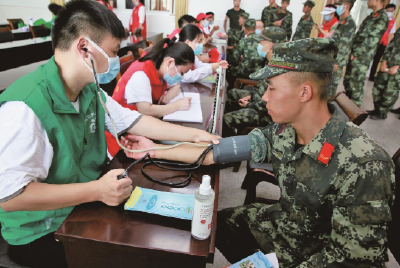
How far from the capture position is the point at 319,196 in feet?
2.76

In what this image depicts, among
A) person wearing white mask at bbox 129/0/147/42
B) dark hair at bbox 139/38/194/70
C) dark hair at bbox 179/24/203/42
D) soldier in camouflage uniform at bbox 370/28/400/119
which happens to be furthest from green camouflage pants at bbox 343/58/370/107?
person wearing white mask at bbox 129/0/147/42

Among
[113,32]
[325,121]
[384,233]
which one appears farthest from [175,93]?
[384,233]

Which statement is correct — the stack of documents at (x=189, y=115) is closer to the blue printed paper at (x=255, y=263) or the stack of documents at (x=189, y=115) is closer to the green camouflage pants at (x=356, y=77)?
the blue printed paper at (x=255, y=263)

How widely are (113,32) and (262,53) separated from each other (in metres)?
2.44

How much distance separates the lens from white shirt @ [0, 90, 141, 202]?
0.65 meters

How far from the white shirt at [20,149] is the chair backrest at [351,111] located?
4.24 feet

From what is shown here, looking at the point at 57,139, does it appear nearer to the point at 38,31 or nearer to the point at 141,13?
the point at 38,31

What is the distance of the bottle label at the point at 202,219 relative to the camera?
2.01 feet

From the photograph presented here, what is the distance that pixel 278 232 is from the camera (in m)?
1.03

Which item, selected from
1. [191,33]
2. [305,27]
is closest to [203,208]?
[191,33]

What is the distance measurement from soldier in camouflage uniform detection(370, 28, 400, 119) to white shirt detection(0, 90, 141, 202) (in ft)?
14.3

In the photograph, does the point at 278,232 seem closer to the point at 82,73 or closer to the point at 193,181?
the point at 193,181

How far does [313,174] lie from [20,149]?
905 millimetres

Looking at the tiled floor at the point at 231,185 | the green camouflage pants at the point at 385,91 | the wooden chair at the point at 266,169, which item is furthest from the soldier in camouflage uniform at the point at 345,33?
the wooden chair at the point at 266,169
